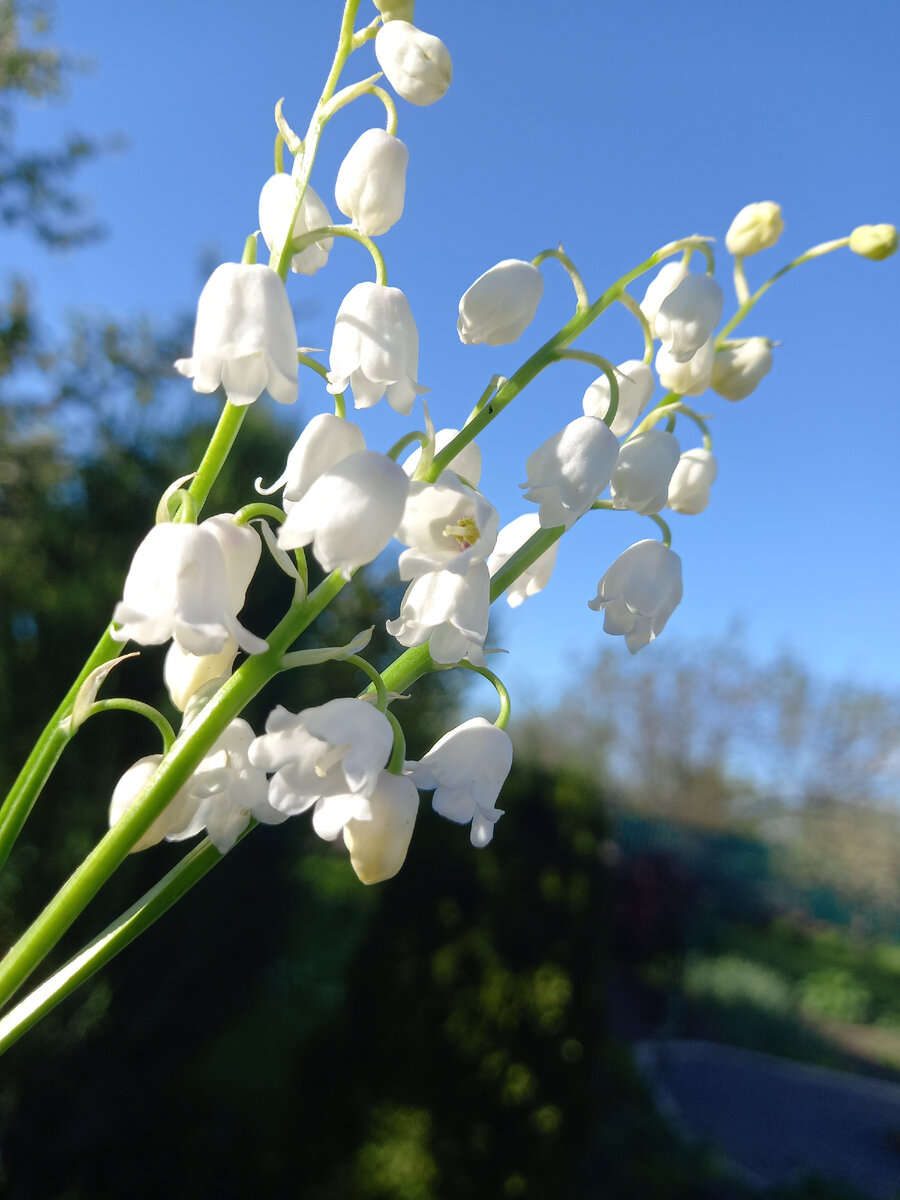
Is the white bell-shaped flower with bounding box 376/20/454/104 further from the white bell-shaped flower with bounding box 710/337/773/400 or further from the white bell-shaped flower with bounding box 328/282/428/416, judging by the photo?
the white bell-shaped flower with bounding box 710/337/773/400

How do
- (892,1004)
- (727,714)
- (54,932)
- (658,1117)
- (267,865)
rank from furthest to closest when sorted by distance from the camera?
1. (727,714)
2. (892,1004)
3. (658,1117)
4. (267,865)
5. (54,932)

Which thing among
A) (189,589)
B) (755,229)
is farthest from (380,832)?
(755,229)

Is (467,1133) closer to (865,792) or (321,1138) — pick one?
(321,1138)

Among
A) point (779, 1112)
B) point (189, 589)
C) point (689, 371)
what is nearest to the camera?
point (189, 589)

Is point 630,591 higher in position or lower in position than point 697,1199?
higher

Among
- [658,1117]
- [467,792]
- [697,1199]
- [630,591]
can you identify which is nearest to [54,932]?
[467,792]

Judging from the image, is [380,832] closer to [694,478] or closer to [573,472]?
[573,472]
